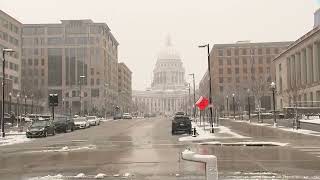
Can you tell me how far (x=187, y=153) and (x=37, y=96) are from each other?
133007 millimetres

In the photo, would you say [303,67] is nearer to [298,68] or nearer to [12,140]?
[298,68]

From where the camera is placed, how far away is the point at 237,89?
14225 cm

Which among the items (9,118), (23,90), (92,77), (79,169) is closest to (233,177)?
(79,169)

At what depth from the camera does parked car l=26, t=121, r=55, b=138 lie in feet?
152

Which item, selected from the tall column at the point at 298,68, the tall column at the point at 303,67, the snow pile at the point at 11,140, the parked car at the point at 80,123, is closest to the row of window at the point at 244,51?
the tall column at the point at 298,68

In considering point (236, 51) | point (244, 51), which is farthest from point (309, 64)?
point (236, 51)

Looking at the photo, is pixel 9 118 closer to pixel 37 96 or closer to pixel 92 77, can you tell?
pixel 37 96

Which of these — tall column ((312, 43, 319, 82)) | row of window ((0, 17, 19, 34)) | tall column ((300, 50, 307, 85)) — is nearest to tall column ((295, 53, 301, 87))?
tall column ((300, 50, 307, 85))

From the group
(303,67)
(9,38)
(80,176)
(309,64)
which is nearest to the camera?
(80,176)

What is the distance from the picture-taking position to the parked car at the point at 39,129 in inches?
1825

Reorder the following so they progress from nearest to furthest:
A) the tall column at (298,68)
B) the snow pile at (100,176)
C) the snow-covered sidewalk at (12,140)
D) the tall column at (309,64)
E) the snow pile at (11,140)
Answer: the snow pile at (100,176) < the snow pile at (11,140) < the snow-covered sidewalk at (12,140) < the tall column at (309,64) < the tall column at (298,68)

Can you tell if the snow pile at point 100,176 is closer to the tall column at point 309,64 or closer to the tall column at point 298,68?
the tall column at point 309,64

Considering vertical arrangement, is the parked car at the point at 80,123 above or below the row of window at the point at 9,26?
below

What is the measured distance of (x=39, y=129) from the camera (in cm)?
4709
